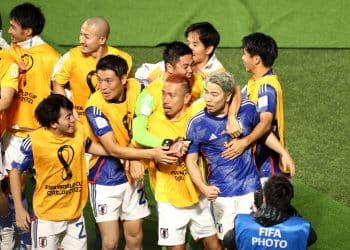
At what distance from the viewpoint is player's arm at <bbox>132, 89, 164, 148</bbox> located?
7.24 meters

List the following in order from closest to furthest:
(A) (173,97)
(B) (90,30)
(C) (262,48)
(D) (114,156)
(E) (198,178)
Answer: (E) (198,178) → (A) (173,97) → (D) (114,156) → (C) (262,48) → (B) (90,30)

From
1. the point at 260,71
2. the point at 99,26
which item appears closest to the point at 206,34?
the point at 260,71

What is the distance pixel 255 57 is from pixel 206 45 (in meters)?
0.73

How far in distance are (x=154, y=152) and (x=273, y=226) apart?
1.52 m

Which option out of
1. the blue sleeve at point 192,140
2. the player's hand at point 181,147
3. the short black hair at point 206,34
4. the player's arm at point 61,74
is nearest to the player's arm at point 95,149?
the player's hand at point 181,147

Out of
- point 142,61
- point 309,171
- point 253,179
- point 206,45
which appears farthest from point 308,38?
point 253,179

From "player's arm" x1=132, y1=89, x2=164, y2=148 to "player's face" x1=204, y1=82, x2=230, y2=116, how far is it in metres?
0.51

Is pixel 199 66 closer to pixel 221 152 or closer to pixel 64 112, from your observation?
pixel 221 152

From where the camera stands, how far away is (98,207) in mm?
7582

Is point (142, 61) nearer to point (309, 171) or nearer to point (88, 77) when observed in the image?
point (309, 171)

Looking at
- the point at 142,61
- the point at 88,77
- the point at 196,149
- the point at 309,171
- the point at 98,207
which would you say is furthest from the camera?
the point at 142,61

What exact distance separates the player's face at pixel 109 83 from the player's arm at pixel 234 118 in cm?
97

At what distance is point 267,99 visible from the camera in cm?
752

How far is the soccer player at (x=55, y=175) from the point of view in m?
7.04
